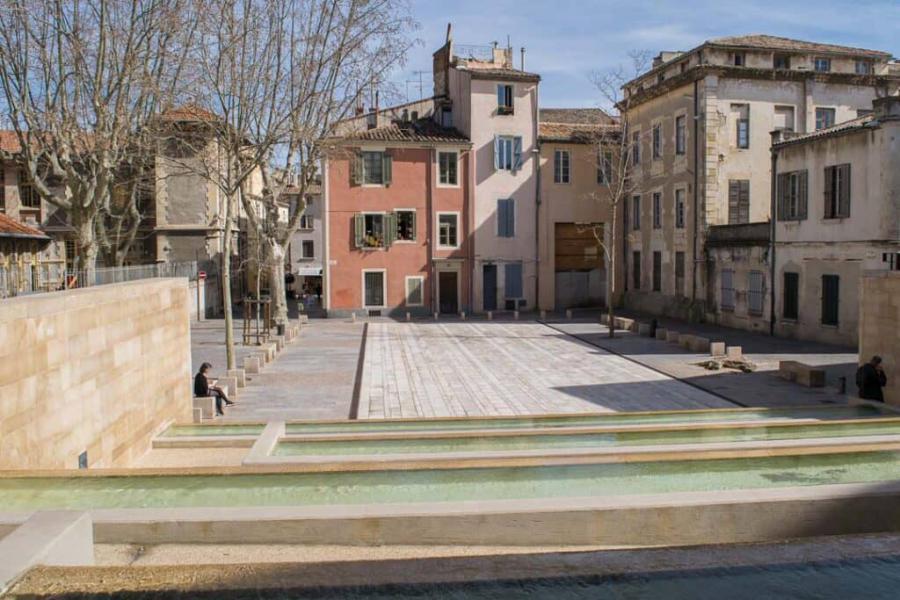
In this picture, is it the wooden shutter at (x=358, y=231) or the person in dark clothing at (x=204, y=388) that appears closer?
the person in dark clothing at (x=204, y=388)

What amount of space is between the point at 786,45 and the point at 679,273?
11239 millimetres

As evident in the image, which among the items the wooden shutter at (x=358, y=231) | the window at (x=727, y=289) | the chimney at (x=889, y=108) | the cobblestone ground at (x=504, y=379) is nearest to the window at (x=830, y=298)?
the chimney at (x=889, y=108)

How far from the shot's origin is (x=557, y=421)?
1250cm

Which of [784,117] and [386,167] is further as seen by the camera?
[386,167]

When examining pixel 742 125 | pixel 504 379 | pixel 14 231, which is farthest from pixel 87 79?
pixel 742 125

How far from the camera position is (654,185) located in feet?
131

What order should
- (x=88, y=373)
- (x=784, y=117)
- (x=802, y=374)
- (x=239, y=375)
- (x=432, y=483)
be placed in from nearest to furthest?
(x=432, y=483) → (x=88, y=373) → (x=239, y=375) → (x=802, y=374) → (x=784, y=117)

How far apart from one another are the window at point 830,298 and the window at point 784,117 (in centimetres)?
1036

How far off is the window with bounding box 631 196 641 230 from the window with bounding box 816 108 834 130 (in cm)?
895

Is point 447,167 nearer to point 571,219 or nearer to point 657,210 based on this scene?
point 571,219

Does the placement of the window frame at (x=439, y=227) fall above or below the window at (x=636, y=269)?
above

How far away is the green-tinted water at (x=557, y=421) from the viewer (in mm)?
11734

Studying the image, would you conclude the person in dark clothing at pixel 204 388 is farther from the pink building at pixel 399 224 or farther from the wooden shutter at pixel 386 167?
the wooden shutter at pixel 386 167

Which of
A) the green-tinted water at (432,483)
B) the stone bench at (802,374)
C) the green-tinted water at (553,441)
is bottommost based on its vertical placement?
the stone bench at (802,374)
